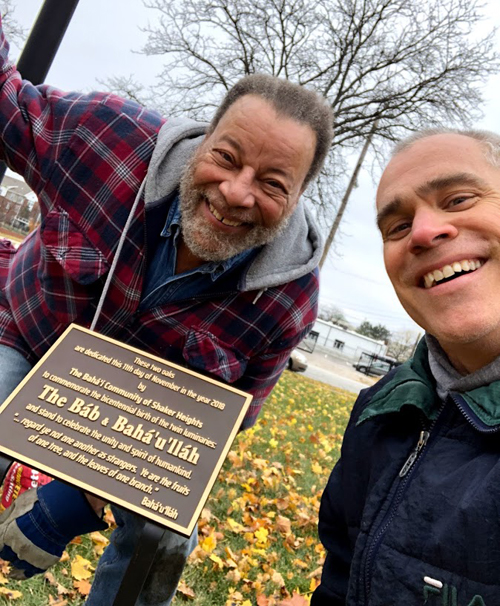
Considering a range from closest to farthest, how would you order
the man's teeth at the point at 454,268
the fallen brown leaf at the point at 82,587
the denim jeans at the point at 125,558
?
the man's teeth at the point at 454,268 < the denim jeans at the point at 125,558 < the fallen brown leaf at the point at 82,587

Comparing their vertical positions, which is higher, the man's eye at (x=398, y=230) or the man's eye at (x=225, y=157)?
the man's eye at (x=398, y=230)

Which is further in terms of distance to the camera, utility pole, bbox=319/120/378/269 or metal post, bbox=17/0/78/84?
utility pole, bbox=319/120/378/269

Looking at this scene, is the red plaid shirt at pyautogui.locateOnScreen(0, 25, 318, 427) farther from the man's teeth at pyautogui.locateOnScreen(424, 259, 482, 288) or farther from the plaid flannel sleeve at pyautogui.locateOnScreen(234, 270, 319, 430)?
the man's teeth at pyautogui.locateOnScreen(424, 259, 482, 288)

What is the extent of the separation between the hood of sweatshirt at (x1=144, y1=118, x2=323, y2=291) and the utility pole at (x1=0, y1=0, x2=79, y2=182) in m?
0.80

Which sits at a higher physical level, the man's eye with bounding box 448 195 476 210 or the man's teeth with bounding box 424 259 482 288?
the man's eye with bounding box 448 195 476 210

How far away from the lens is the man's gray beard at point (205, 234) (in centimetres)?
231

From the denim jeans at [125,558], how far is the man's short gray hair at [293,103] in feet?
5.00

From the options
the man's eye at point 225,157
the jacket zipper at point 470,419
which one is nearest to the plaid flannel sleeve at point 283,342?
the man's eye at point 225,157

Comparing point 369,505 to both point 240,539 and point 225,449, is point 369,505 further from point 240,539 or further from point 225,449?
point 240,539

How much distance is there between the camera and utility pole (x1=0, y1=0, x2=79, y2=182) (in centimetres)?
264

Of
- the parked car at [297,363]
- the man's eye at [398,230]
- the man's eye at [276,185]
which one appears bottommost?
the parked car at [297,363]

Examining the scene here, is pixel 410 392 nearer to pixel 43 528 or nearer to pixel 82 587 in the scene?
pixel 43 528

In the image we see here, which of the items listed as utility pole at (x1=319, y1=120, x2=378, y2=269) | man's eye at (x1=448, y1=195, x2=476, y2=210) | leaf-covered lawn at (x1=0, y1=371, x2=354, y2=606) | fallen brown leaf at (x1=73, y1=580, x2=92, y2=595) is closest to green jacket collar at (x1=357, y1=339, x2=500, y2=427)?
man's eye at (x1=448, y1=195, x2=476, y2=210)

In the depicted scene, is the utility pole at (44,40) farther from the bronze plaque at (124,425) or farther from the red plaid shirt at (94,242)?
the bronze plaque at (124,425)
